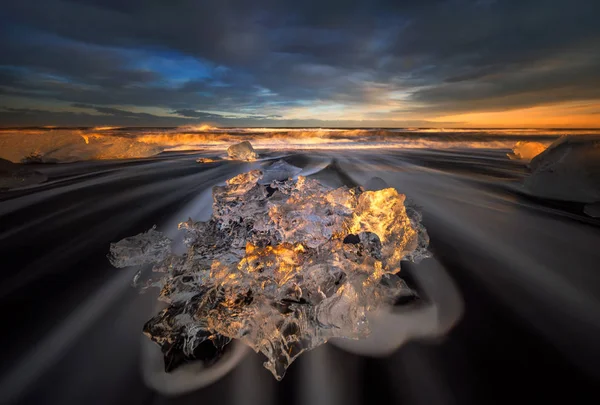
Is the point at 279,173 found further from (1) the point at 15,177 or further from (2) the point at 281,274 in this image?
(1) the point at 15,177

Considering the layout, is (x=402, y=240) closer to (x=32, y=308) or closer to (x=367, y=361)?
(x=367, y=361)

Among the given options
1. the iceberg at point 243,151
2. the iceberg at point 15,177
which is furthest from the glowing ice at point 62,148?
the iceberg at point 243,151

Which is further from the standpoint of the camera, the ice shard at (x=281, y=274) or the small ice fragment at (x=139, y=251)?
the small ice fragment at (x=139, y=251)

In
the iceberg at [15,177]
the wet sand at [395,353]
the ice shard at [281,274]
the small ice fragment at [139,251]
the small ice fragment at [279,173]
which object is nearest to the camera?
the wet sand at [395,353]

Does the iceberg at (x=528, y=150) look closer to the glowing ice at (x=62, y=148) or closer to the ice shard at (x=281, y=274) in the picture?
the ice shard at (x=281, y=274)

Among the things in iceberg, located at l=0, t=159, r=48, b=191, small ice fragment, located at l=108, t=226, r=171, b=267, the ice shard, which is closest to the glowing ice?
iceberg, located at l=0, t=159, r=48, b=191

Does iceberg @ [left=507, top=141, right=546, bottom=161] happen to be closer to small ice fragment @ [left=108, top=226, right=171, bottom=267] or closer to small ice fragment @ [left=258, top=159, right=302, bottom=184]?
small ice fragment @ [left=258, top=159, right=302, bottom=184]
